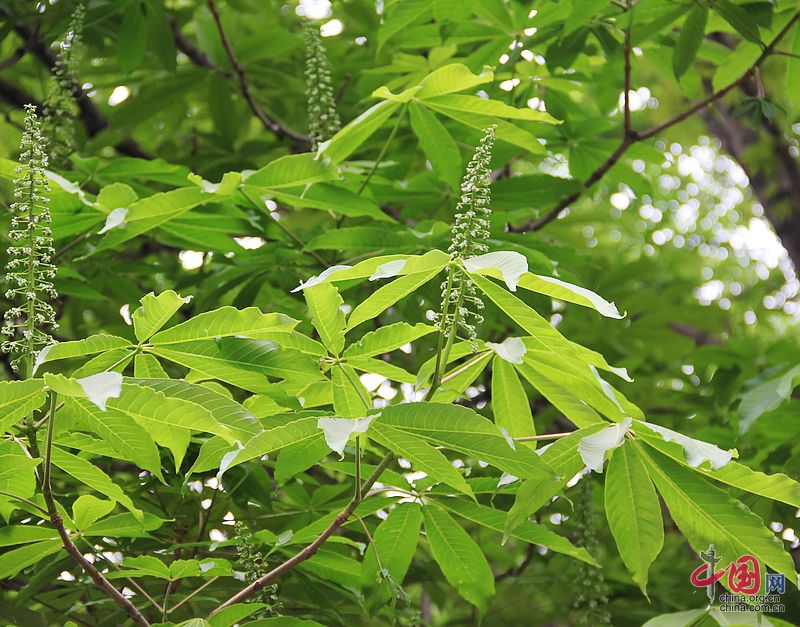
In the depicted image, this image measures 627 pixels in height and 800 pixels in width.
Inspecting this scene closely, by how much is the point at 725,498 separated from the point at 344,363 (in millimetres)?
714

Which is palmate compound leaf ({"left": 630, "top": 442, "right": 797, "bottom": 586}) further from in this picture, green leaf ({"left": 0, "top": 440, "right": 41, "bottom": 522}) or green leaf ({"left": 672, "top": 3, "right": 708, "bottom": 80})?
green leaf ({"left": 672, "top": 3, "right": 708, "bottom": 80})

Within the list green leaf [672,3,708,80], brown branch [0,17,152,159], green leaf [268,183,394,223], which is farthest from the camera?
brown branch [0,17,152,159]

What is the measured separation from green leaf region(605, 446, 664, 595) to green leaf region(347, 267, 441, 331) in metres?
0.50

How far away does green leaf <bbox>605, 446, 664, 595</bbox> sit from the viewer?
1.54 meters

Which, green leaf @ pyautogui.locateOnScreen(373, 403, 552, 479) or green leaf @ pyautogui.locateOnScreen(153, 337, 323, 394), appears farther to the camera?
green leaf @ pyautogui.locateOnScreen(153, 337, 323, 394)

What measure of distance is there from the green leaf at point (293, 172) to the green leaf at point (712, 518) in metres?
1.03

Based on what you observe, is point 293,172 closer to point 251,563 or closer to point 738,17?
point 251,563

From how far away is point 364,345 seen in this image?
4.98ft

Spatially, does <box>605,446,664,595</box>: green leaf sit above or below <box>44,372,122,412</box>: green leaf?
below

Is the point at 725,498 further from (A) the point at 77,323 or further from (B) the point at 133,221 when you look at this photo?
(A) the point at 77,323

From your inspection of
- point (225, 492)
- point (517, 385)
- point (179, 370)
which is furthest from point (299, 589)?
point (517, 385)

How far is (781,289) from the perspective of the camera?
24.2ft

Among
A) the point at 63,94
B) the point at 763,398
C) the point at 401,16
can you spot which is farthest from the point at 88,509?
the point at 763,398

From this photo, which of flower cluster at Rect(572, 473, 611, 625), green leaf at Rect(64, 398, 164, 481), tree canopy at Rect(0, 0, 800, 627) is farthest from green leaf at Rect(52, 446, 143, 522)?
flower cluster at Rect(572, 473, 611, 625)
